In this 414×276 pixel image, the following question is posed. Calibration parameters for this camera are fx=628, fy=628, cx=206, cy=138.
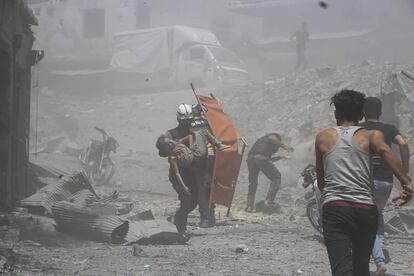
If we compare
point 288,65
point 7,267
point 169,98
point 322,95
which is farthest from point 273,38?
point 7,267

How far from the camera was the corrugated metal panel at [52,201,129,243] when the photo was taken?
24.4ft

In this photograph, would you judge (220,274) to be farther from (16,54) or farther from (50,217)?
(16,54)

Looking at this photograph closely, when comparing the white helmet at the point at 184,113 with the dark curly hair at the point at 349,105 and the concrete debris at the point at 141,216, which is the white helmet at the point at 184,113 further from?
the dark curly hair at the point at 349,105

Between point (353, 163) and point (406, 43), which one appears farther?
point (406, 43)

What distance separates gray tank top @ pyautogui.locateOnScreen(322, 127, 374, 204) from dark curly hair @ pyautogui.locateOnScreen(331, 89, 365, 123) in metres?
0.12

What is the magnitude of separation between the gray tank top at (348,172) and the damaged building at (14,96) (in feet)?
19.2

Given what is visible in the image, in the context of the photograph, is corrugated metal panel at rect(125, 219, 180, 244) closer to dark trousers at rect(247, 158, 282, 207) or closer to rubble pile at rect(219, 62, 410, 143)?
dark trousers at rect(247, 158, 282, 207)

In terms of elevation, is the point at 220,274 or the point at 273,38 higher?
the point at 273,38

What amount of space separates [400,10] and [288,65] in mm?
6101

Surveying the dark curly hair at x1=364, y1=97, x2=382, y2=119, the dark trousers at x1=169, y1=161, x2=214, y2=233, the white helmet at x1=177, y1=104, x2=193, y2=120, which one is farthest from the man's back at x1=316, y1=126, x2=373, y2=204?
the white helmet at x1=177, y1=104, x2=193, y2=120

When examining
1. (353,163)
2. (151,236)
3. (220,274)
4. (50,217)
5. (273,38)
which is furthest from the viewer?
(273,38)

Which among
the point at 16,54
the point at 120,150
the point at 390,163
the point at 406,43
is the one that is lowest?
the point at 120,150

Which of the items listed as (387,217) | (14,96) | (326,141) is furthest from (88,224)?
(326,141)

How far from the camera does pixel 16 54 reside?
9.77 m
